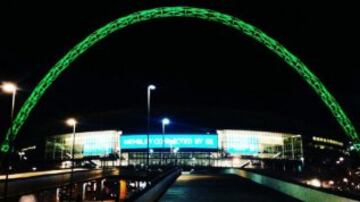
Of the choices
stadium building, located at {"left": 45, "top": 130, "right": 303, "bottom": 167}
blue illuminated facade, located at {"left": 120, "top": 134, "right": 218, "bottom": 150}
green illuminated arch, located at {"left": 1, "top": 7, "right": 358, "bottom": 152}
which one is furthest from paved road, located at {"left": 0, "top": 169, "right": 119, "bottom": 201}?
stadium building, located at {"left": 45, "top": 130, "right": 303, "bottom": 167}

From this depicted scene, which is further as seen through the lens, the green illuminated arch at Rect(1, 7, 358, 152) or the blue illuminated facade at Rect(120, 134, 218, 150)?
the blue illuminated facade at Rect(120, 134, 218, 150)

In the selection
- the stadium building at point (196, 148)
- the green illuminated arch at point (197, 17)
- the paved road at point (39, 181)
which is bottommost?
the paved road at point (39, 181)

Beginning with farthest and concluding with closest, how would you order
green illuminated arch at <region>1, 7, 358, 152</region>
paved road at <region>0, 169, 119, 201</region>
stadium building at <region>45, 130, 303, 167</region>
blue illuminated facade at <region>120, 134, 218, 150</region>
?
stadium building at <region>45, 130, 303, 167</region> < blue illuminated facade at <region>120, 134, 218, 150</region> < green illuminated arch at <region>1, 7, 358, 152</region> < paved road at <region>0, 169, 119, 201</region>

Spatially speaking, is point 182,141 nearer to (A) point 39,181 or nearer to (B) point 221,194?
(A) point 39,181

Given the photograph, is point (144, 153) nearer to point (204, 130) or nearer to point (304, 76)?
point (204, 130)

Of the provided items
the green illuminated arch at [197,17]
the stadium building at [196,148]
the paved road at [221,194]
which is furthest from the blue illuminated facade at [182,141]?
the paved road at [221,194]

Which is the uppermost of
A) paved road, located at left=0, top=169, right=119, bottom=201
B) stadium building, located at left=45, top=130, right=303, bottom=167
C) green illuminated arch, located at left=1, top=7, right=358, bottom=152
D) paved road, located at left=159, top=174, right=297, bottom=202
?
green illuminated arch, located at left=1, top=7, right=358, bottom=152

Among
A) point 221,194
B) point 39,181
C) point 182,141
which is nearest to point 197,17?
point 39,181

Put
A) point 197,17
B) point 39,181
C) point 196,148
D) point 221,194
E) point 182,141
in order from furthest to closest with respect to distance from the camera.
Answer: point 182,141 < point 196,148 < point 197,17 < point 39,181 < point 221,194

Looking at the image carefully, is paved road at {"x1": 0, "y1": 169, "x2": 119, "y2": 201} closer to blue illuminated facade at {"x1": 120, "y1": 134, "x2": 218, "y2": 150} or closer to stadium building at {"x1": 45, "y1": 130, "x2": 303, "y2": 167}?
blue illuminated facade at {"x1": 120, "y1": 134, "x2": 218, "y2": 150}

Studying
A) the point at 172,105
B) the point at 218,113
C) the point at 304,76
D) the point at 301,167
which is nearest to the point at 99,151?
the point at 172,105

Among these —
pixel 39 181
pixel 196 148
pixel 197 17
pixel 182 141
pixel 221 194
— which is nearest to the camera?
pixel 221 194

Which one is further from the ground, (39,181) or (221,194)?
(221,194)

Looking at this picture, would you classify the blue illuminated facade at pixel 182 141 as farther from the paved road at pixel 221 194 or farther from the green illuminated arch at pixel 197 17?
the paved road at pixel 221 194
